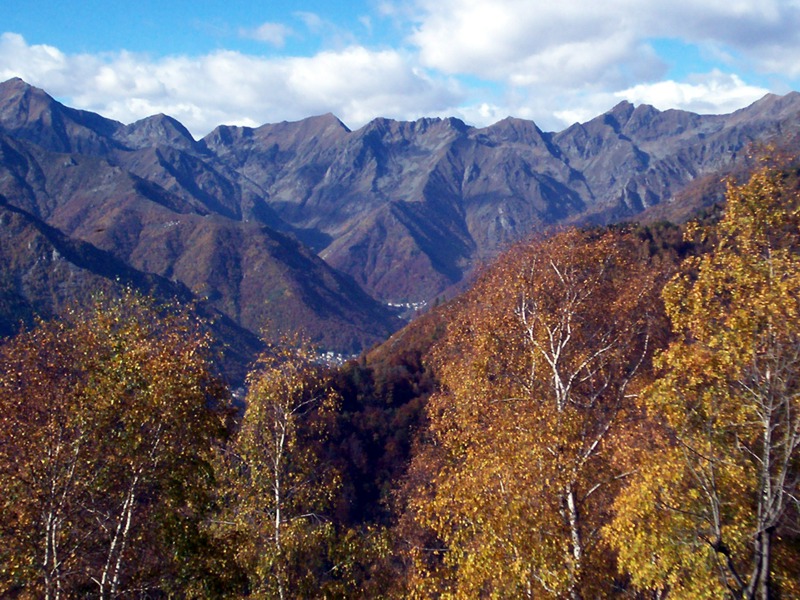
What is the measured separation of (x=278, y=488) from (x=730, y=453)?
42.5 feet

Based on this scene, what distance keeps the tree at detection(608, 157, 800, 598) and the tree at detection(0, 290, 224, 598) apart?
32.5 feet

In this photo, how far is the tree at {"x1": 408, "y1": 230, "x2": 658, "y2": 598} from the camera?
1341 cm

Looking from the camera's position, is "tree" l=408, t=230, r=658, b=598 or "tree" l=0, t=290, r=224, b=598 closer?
"tree" l=0, t=290, r=224, b=598

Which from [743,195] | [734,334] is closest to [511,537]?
[734,334]

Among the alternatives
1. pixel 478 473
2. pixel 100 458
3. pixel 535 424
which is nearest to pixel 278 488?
pixel 100 458

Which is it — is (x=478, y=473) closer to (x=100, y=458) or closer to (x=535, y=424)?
(x=535, y=424)

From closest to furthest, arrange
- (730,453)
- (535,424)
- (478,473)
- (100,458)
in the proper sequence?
1. (730,453)
2. (100,458)
3. (478,473)
4. (535,424)

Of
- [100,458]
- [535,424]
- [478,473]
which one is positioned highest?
[100,458]

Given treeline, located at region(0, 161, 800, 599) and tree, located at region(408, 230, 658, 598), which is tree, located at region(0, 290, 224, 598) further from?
tree, located at region(408, 230, 658, 598)

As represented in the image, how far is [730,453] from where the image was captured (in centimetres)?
1266

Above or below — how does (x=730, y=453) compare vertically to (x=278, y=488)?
above

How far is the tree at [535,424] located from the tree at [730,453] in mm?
1794

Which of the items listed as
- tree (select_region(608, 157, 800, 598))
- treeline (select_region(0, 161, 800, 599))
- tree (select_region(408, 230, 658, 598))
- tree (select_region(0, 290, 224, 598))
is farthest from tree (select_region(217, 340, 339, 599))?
tree (select_region(608, 157, 800, 598))

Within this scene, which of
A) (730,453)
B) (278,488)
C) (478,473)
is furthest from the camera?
(278,488)
